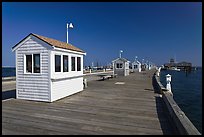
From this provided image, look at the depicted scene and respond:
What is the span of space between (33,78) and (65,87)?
1510mm

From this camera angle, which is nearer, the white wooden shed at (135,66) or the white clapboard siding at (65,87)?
the white clapboard siding at (65,87)

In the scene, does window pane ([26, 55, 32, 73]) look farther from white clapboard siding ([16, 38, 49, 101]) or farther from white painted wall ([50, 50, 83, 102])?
white painted wall ([50, 50, 83, 102])

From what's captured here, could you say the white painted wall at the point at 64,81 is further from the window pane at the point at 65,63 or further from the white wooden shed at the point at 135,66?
the white wooden shed at the point at 135,66

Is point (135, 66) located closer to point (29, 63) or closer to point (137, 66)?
point (137, 66)

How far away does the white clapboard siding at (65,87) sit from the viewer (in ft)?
24.4

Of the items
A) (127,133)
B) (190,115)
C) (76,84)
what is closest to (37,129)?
(127,133)

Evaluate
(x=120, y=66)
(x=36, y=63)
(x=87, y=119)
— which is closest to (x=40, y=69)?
(x=36, y=63)

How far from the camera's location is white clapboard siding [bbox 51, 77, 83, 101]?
292 inches

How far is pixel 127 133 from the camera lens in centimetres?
396

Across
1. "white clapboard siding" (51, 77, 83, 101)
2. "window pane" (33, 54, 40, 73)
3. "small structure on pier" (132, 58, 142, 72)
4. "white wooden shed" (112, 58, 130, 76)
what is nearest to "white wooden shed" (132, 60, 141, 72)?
"small structure on pier" (132, 58, 142, 72)

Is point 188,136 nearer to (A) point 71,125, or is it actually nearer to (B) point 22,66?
(A) point 71,125

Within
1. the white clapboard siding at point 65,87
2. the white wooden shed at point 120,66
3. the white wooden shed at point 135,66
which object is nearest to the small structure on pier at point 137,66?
the white wooden shed at point 135,66

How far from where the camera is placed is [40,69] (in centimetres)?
735

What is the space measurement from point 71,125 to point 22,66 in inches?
177
